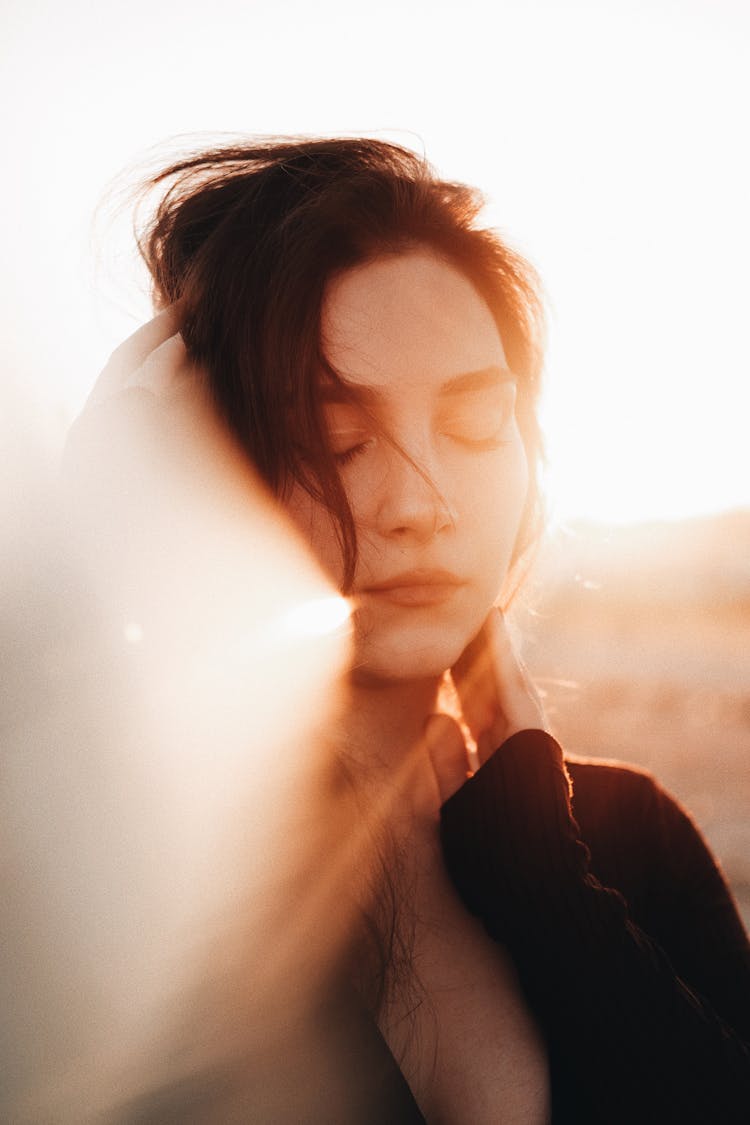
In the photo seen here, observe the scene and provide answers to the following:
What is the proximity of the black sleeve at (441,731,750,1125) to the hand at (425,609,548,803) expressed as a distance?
0.36 ft

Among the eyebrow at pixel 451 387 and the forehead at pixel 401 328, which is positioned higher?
the forehead at pixel 401 328

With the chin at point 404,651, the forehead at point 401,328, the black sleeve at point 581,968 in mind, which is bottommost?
the black sleeve at point 581,968

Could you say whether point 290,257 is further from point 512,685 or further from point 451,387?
point 512,685

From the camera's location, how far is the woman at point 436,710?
1.35 metres

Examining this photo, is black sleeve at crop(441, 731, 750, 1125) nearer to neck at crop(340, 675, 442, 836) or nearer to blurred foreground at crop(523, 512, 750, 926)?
neck at crop(340, 675, 442, 836)

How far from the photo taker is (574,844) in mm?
1488

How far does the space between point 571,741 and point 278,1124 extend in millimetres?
4429

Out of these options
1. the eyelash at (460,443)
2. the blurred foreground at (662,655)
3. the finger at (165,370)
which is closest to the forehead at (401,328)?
the eyelash at (460,443)

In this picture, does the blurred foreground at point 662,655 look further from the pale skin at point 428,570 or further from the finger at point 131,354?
the finger at point 131,354

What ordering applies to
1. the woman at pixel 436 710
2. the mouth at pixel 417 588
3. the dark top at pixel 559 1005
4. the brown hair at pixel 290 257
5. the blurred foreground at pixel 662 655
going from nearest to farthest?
1. the dark top at pixel 559 1005
2. the woman at pixel 436 710
3. the brown hair at pixel 290 257
4. the mouth at pixel 417 588
5. the blurred foreground at pixel 662 655

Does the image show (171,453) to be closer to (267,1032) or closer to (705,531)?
(267,1032)

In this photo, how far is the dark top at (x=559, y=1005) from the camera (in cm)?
123

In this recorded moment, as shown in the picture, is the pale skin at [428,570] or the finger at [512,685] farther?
the finger at [512,685]

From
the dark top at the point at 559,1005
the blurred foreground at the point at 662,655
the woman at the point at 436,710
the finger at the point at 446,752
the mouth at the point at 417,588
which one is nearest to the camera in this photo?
the dark top at the point at 559,1005
